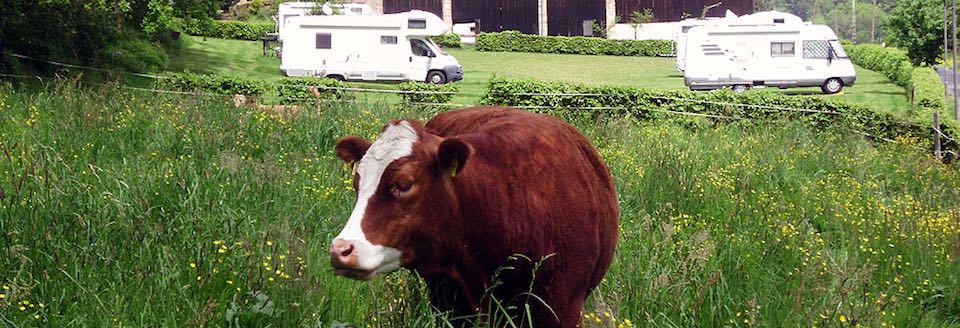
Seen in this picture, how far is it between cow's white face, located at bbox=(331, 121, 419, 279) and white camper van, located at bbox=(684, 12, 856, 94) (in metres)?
27.5

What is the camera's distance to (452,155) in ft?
11.7

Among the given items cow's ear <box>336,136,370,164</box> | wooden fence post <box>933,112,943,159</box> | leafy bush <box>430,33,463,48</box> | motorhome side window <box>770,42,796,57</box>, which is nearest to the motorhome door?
motorhome side window <box>770,42,796,57</box>

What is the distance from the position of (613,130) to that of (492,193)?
338 inches

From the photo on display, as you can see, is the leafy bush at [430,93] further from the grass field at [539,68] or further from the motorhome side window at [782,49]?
the motorhome side window at [782,49]

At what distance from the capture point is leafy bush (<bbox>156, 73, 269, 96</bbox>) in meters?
18.3

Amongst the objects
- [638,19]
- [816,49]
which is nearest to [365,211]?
[816,49]

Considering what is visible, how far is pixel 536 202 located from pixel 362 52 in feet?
87.0

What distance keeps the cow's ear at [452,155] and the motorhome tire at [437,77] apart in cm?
2606

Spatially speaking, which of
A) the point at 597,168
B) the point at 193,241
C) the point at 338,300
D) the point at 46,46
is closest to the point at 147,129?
the point at 193,241

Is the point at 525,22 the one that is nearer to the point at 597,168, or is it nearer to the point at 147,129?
the point at 147,129

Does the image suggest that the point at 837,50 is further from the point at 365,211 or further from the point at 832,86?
the point at 365,211

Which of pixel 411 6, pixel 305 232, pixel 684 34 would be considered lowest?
pixel 305 232

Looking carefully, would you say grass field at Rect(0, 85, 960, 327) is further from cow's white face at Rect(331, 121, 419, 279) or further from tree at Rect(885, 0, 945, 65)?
tree at Rect(885, 0, 945, 65)

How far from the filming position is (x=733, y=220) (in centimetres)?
781
